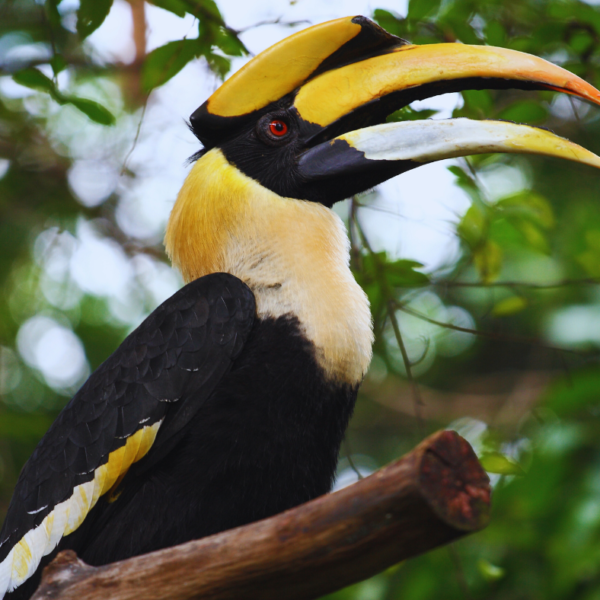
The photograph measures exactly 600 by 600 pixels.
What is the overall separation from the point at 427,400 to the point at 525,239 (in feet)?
10.1

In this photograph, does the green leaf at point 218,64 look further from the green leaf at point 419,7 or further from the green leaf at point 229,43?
the green leaf at point 419,7

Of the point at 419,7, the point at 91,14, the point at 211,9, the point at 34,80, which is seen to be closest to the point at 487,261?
the point at 419,7

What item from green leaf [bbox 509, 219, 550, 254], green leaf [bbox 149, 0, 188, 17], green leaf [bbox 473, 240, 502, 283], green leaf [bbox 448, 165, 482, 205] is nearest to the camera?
green leaf [bbox 149, 0, 188, 17]

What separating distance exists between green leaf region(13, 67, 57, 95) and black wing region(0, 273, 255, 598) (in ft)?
3.05

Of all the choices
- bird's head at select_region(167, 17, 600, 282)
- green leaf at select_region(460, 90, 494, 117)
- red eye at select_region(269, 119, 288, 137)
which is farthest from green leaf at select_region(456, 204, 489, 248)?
red eye at select_region(269, 119, 288, 137)

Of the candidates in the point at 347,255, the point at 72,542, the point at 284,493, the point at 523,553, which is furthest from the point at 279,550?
the point at 523,553

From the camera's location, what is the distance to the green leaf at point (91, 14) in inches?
92.9

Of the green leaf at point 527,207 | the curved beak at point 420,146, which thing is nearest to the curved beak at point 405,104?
the curved beak at point 420,146

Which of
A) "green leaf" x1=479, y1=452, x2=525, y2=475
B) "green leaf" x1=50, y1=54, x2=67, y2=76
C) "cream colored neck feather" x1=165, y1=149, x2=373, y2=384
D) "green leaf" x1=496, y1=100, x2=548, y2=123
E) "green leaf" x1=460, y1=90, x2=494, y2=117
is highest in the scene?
"green leaf" x1=50, y1=54, x2=67, y2=76

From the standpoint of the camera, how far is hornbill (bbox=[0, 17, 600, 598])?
2.06m

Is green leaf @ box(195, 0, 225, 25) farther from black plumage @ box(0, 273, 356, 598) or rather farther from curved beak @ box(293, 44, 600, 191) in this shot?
black plumage @ box(0, 273, 356, 598)

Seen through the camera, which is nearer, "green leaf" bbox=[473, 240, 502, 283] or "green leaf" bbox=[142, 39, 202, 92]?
"green leaf" bbox=[142, 39, 202, 92]

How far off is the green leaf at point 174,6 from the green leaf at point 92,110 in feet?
1.33

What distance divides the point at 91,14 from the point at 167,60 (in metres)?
0.32
